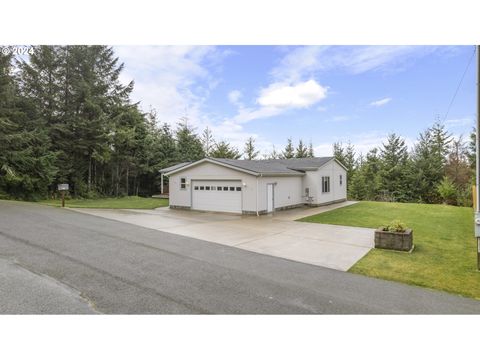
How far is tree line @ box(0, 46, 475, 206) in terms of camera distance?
749 inches

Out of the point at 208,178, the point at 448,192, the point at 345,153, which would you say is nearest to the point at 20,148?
the point at 208,178

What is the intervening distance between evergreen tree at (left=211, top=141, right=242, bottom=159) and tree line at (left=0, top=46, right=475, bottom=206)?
3163 mm

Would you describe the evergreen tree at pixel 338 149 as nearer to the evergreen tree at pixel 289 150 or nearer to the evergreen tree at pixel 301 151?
the evergreen tree at pixel 301 151

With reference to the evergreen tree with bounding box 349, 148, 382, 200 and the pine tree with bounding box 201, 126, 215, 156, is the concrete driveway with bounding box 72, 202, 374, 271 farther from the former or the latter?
the pine tree with bounding box 201, 126, 215, 156

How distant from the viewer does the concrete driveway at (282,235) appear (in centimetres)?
700

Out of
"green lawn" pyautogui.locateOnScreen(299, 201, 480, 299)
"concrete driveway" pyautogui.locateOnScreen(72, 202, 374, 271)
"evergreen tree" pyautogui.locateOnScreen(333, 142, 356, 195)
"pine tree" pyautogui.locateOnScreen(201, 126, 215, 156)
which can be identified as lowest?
"green lawn" pyautogui.locateOnScreen(299, 201, 480, 299)

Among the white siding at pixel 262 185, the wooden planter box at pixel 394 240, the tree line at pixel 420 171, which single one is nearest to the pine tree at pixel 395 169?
the tree line at pixel 420 171

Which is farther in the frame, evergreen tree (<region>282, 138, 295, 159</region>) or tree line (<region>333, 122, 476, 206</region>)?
evergreen tree (<region>282, 138, 295, 159</region>)

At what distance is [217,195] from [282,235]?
6149mm

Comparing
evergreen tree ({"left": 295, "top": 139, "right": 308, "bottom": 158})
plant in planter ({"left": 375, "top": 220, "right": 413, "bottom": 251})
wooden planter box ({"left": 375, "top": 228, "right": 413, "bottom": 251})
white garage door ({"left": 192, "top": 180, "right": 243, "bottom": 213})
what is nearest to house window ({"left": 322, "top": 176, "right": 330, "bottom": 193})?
white garage door ({"left": 192, "top": 180, "right": 243, "bottom": 213})
